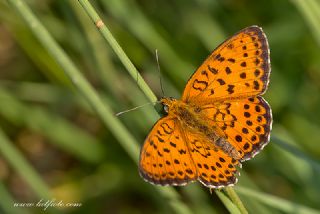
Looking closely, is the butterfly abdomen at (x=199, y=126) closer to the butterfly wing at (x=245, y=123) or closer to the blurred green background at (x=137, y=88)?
the butterfly wing at (x=245, y=123)

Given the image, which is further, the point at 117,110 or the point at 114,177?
the point at 114,177

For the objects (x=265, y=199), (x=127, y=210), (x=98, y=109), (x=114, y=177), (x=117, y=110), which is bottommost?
(x=127, y=210)

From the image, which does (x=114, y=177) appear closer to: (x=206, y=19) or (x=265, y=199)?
(x=206, y=19)

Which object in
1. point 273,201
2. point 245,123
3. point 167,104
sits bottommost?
point 273,201

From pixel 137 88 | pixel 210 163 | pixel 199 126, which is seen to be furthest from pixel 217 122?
pixel 137 88

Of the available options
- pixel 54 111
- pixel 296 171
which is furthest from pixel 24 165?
pixel 296 171

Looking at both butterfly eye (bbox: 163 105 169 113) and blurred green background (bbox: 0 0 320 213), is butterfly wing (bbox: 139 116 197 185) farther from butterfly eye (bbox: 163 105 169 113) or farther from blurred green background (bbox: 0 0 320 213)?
blurred green background (bbox: 0 0 320 213)

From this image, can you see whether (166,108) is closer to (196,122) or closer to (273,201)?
(196,122)

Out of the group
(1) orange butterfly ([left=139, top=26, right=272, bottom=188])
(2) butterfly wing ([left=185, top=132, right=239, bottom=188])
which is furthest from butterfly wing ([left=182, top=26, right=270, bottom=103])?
A: (2) butterfly wing ([left=185, top=132, right=239, bottom=188])
